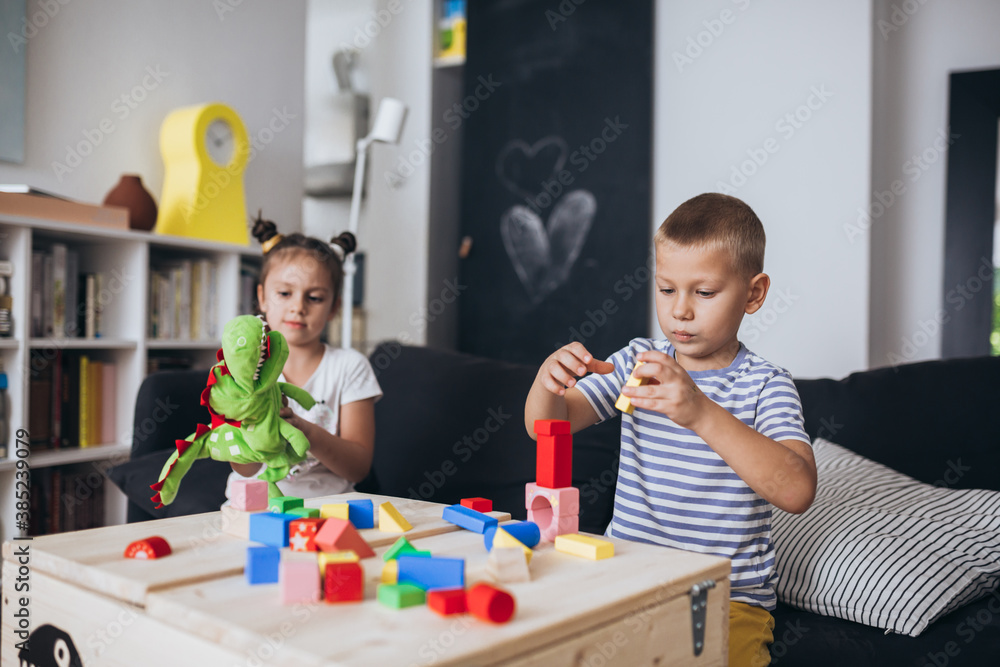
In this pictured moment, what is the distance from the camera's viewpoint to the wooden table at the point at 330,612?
0.58 metres

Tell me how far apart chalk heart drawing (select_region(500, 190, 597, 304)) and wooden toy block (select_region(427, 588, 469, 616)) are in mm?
2599

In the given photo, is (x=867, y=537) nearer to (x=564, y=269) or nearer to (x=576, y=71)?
(x=564, y=269)

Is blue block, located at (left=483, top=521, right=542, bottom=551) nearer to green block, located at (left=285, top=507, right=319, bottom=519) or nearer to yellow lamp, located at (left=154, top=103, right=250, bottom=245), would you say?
green block, located at (left=285, top=507, right=319, bottom=519)

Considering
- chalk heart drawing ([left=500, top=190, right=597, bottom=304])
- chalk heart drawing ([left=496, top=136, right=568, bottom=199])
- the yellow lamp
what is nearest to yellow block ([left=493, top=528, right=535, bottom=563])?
the yellow lamp

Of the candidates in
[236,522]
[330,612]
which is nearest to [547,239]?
[236,522]

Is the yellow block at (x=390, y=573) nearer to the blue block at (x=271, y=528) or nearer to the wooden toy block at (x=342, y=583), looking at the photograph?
the wooden toy block at (x=342, y=583)

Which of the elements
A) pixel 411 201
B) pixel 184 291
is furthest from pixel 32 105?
pixel 411 201

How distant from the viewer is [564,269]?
10.5 feet

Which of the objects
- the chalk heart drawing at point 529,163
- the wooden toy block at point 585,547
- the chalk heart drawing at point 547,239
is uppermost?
the chalk heart drawing at point 529,163

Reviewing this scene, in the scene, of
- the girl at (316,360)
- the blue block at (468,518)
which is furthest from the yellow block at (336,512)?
the girl at (316,360)

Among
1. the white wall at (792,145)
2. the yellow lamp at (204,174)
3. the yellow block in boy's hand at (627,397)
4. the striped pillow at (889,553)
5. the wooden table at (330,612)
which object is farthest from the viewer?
the white wall at (792,145)

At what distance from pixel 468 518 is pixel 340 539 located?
0.19 metres

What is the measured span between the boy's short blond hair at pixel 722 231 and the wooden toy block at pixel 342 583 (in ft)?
2.12

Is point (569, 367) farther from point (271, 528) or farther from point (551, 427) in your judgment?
point (271, 528)
